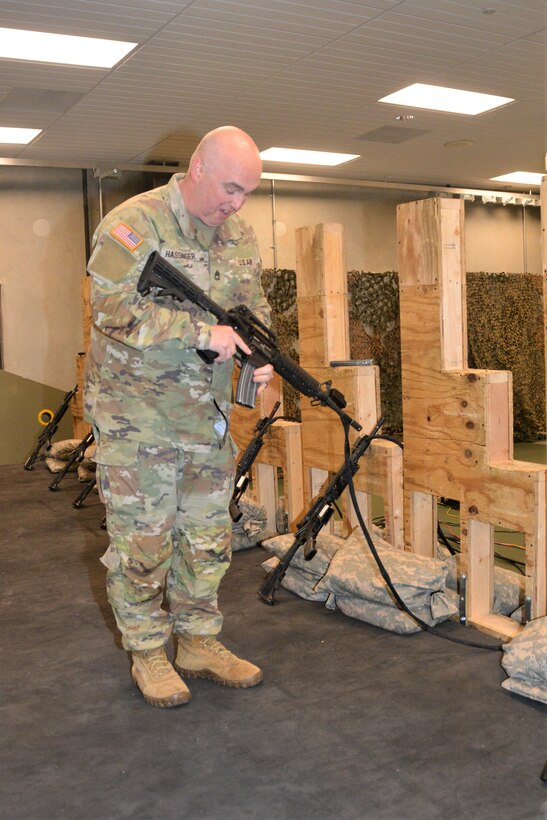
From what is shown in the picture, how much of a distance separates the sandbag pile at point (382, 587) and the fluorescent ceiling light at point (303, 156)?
5875 mm

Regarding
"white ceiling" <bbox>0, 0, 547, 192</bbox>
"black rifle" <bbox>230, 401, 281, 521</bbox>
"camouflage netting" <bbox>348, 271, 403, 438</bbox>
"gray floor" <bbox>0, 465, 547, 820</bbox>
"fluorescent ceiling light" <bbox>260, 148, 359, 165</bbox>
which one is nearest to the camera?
"gray floor" <bbox>0, 465, 547, 820</bbox>

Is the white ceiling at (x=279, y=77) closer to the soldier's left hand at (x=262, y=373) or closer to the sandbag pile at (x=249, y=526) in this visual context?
the sandbag pile at (x=249, y=526)

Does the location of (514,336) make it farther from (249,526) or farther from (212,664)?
(212,664)

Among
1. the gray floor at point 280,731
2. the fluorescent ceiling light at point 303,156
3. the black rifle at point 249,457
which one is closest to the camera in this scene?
the gray floor at point 280,731

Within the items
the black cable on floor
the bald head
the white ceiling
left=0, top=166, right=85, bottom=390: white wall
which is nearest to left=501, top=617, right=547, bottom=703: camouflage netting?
the black cable on floor

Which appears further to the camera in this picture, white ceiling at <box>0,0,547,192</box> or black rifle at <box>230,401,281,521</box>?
white ceiling at <box>0,0,547,192</box>

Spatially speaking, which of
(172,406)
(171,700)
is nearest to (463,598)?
(171,700)

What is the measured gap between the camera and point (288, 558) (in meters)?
3.32

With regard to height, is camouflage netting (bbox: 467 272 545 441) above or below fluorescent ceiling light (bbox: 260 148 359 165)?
below

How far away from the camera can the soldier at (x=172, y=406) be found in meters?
2.31

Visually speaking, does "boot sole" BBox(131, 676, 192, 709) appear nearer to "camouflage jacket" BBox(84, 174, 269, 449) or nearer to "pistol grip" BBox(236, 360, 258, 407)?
"camouflage jacket" BBox(84, 174, 269, 449)

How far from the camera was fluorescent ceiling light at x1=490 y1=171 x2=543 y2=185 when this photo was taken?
10284 mm

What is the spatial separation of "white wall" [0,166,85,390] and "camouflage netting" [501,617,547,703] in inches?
276

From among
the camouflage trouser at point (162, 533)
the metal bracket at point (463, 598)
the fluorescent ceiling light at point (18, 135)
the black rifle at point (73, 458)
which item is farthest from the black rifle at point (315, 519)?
the fluorescent ceiling light at point (18, 135)
